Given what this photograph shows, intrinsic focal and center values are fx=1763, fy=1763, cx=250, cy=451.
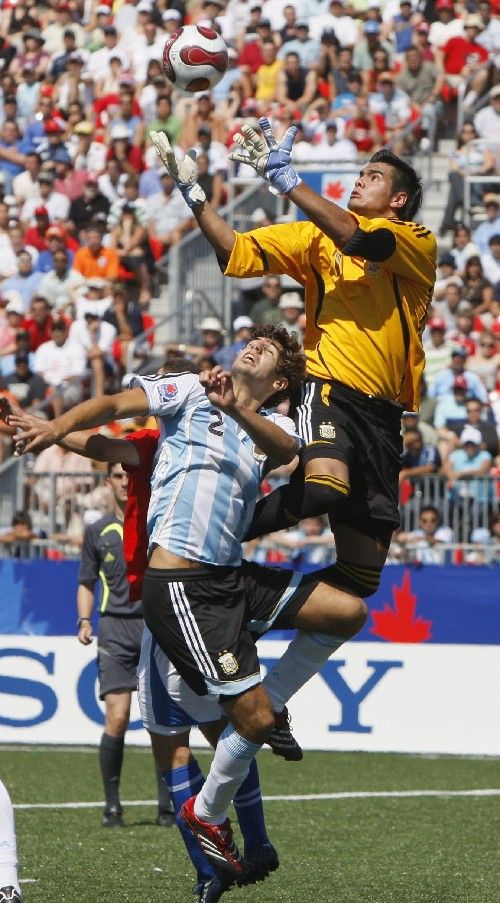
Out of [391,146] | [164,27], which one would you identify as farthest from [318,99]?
[164,27]

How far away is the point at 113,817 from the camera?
409 inches

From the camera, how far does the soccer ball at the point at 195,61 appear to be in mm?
8125

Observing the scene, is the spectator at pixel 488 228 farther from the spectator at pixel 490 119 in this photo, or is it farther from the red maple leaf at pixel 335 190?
the red maple leaf at pixel 335 190

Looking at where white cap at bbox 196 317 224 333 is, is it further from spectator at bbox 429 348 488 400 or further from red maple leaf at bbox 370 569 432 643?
red maple leaf at bbox 370 569 432 643

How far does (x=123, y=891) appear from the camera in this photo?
26.2 ft

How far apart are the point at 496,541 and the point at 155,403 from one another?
330 inches

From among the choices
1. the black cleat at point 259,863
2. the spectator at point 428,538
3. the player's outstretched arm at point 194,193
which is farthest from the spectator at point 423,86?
the black cleat at point 259,863

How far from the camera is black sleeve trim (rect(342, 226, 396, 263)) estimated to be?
275 inches

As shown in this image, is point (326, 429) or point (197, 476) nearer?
point (197, 476)

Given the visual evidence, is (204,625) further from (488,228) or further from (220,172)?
(220,172)

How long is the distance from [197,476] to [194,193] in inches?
44.9

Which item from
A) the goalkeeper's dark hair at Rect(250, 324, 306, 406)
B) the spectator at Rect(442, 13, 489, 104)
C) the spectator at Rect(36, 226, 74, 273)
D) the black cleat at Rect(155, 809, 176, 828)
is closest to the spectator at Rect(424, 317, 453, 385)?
the spectator at Rect(442, 13, 489, 104)

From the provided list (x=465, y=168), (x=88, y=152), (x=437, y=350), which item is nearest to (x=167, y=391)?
(x=437, y=350)

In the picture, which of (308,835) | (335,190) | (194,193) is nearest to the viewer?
(194,193)
